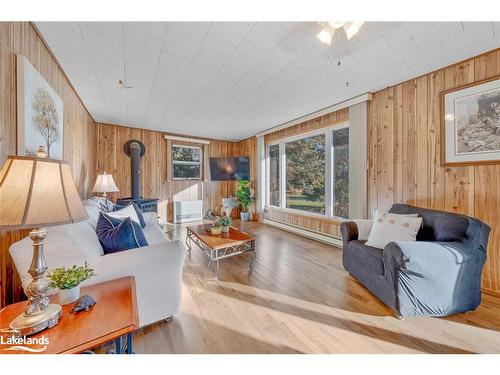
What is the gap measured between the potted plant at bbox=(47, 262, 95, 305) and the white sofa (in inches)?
8.9

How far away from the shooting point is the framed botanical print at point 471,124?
1.85 metres

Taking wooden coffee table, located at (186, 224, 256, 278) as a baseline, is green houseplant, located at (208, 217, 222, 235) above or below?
above

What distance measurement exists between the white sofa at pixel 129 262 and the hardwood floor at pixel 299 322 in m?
0.21

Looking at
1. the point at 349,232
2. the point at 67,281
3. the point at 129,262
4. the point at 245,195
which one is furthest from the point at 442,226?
the point at 245,195

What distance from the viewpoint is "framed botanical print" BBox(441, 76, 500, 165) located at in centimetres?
185

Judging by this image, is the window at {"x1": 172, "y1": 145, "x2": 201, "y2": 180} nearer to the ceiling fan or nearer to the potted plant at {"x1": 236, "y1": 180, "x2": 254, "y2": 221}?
the potted plant at {"x1": 236, "y1": 180, "x2": 254, "y2": 221}

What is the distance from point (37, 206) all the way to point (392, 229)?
2.50m

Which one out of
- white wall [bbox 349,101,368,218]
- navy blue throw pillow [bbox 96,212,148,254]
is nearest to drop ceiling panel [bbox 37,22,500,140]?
white wall [bbox 349,101,368,218]

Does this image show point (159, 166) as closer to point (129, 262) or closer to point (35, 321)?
point (129, 262)

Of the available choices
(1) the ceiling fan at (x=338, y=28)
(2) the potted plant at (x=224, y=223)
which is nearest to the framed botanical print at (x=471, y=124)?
(1) the ceiling fan at (x=338, y=28)

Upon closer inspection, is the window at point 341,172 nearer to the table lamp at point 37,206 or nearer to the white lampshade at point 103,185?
the table lamp at point 37,206

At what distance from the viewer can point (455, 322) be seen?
1.54 m

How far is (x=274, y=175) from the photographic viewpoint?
4902mm
